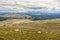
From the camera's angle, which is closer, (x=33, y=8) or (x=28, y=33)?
(x=28, y=33)

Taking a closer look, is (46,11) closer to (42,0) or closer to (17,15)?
(42,0)

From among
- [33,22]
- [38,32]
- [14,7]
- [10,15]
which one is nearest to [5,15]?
[10,15]

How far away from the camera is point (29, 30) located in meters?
11.2

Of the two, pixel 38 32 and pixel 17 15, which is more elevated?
pixel 17 15

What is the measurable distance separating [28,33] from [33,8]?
3414mm

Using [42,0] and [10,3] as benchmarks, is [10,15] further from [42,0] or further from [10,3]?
[42,0]

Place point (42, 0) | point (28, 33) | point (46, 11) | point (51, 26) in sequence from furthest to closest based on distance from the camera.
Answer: point (42, 0), point (46, 11), point (51, 26), point (28, 33)

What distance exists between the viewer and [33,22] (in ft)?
39.4

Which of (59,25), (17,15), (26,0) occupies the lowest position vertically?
(59,25)

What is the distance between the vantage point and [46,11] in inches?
→ 510

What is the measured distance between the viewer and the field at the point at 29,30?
10234 mm

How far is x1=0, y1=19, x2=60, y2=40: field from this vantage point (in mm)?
A: 10234

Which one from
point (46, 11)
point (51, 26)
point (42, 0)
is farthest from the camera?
point (42, 0)

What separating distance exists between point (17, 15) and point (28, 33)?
2.45m
